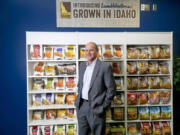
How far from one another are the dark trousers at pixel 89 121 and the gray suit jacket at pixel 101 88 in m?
0.10

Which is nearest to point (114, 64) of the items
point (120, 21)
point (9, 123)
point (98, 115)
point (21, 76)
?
point (120, 21)

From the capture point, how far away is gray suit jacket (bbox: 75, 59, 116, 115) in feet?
8.18

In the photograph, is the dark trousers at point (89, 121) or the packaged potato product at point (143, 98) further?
the packaged potato product at point (143, 98)

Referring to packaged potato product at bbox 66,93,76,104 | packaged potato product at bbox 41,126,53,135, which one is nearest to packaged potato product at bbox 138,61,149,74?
packaged potato product at bbox 66,93,76,104

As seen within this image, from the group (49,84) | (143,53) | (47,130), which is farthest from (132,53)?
(47,130)

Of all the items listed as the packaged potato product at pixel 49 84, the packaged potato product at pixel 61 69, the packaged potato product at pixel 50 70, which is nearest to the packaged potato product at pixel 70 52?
the packaged potato product at pixel 61 69

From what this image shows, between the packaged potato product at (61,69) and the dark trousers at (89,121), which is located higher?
the packaged potato product at (61,69)

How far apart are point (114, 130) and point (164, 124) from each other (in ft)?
3.40

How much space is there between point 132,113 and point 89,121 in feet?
4.03

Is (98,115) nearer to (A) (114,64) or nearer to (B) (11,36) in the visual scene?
(A) (114,64)

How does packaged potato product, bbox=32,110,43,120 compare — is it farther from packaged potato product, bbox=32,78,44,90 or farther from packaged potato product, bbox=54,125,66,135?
packaged potato product, bbox=32,78,44,90

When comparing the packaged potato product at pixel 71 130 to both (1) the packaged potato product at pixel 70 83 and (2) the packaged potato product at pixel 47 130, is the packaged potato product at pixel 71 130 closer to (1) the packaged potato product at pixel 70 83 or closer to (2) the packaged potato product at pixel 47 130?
(2) the packaged potato product at pixel 47 130

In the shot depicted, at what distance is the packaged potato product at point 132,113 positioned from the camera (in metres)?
3.48

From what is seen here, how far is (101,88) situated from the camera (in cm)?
255
